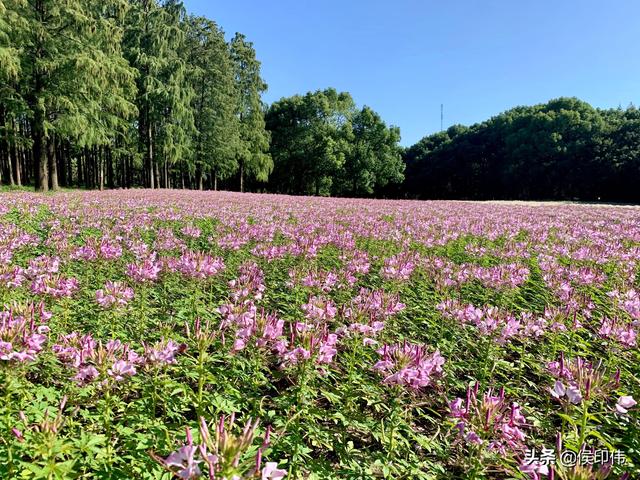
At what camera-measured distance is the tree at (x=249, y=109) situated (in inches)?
1858

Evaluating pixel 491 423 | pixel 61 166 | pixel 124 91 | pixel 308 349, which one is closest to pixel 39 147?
pixel 124 91

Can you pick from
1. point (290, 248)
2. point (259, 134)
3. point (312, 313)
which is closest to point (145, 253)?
point (290, 248)

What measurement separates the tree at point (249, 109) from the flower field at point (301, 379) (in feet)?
141

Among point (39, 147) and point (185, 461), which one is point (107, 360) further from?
point (39, 147)

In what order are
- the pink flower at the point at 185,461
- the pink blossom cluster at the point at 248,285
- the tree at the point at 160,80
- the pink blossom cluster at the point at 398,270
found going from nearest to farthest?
the pink flower at the point at 185,461
the pink blossom cluster at the point at 248,285
the pink blossom cluster at the point at 398,270
the tree at the point at 160,80

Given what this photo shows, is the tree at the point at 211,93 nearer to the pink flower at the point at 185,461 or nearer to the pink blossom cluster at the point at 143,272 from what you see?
the pink blossom cluster at the point at 143,272

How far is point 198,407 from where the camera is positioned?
2.29 meters

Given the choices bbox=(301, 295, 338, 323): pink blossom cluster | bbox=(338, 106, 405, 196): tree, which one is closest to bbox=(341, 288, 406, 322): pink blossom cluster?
bbox=(301, 295, 338, 323): pink blossom cluster

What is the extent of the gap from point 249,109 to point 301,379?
5075 centimetres

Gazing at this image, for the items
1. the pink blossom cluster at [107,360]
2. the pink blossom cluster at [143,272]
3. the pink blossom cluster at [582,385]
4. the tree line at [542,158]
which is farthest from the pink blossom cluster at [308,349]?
the tree line at [542,158]

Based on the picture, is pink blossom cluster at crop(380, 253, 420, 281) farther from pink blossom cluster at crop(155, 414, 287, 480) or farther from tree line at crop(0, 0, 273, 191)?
tree line at crop(0, 0, 273, 191)

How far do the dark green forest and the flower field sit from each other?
23431 millimetres

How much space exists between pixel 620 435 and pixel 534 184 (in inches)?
2522

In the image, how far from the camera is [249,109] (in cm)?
4925
